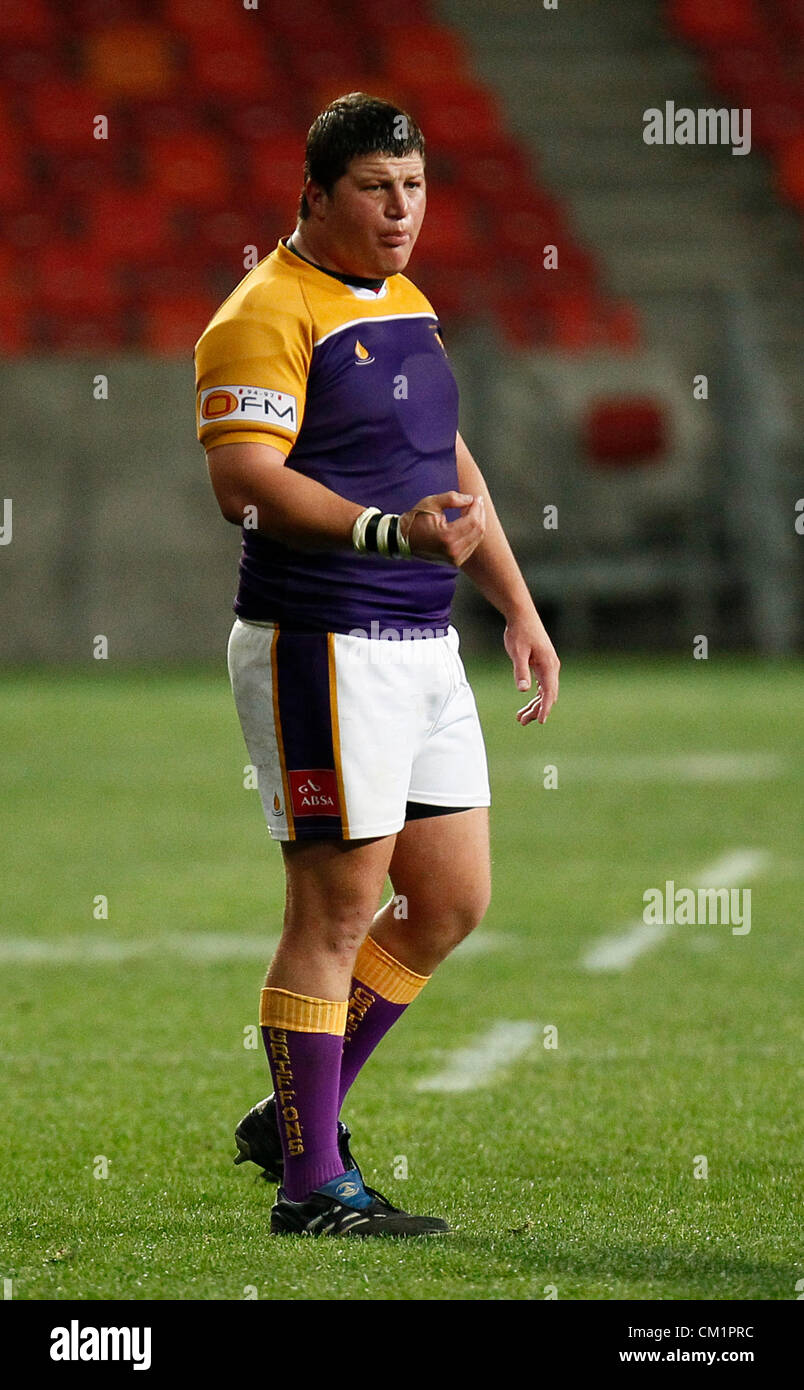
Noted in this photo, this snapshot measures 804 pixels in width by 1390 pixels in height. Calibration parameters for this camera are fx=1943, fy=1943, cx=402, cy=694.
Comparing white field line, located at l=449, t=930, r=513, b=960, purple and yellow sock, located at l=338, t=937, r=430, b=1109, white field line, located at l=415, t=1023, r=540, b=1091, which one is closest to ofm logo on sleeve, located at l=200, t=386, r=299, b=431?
purple and yellow sock, located at l=338, t=937, r=430, b=1109

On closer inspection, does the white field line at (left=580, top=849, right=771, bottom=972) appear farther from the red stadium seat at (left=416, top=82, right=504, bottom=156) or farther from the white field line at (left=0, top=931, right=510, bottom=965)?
the red stadium seat at (left=416, top=82, right=504, bottom=156)

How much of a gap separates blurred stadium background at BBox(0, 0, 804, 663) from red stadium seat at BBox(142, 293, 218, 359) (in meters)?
0.03

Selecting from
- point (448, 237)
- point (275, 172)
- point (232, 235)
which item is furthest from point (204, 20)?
A: point (448, 237)

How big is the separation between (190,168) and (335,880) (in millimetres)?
14982

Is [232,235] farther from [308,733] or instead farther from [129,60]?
[308,733]

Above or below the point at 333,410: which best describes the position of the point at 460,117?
above

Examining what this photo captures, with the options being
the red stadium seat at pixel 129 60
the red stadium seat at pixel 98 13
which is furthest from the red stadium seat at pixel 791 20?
the red stadium seat at pixel 98 13

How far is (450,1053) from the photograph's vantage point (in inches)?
184

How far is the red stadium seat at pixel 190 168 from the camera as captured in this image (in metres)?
16.8

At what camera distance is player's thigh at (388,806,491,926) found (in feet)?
10.5

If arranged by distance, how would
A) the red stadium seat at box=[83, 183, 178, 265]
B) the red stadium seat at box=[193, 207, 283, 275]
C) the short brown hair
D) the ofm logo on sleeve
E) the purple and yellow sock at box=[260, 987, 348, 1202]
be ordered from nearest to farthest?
the ofm logo on sleeve < the short brown hair < the purple and yellow sock at box=[260, 987, 348, 1202] < the red stadium seat at box=[193, 207, 283, 275] < the red stadium seat at box=[83, 183, 178, 265]

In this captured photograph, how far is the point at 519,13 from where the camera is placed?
18953 mm
